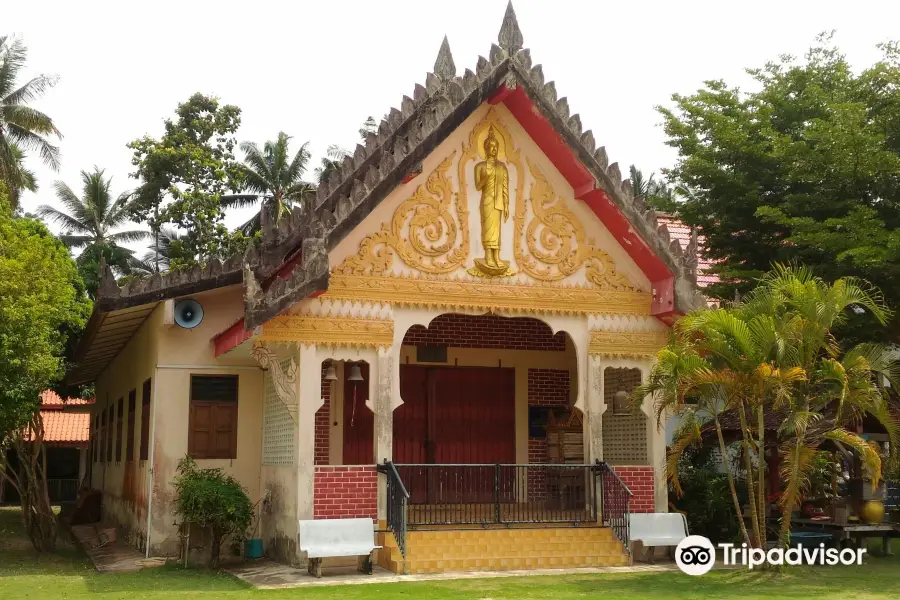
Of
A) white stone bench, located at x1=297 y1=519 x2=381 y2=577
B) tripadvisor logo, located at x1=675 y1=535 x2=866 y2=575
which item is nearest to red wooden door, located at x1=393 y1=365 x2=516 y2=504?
white stone bench, located at x1=297 y1=519 x2=381 y2=577

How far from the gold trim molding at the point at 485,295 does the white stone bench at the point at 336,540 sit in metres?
2.93

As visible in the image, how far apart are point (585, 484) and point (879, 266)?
16.6 ft

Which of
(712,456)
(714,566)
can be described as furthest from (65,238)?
(714,566)

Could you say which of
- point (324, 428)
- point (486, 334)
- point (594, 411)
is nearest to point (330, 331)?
point (324, 428)

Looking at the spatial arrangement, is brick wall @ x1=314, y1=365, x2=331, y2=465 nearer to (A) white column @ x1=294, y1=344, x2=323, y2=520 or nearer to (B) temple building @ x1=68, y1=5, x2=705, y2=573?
(B) temple building @ x1=68, y1=5, x2=705, y2=573

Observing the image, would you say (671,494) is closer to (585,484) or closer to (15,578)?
(585,484)

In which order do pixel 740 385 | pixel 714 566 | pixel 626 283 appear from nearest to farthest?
pixel 740 385, pixel 714 566, pixel 626 283

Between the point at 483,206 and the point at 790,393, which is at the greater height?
the point at 483,206

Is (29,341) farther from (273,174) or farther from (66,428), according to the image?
(273,174)

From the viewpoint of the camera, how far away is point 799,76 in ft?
53.9

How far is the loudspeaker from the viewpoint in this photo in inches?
575

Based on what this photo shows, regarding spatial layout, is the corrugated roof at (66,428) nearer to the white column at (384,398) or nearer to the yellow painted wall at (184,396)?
the yellow painted wall at (184,396)

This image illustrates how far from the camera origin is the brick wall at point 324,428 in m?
15.5

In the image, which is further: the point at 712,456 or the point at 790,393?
the point at 712,456
